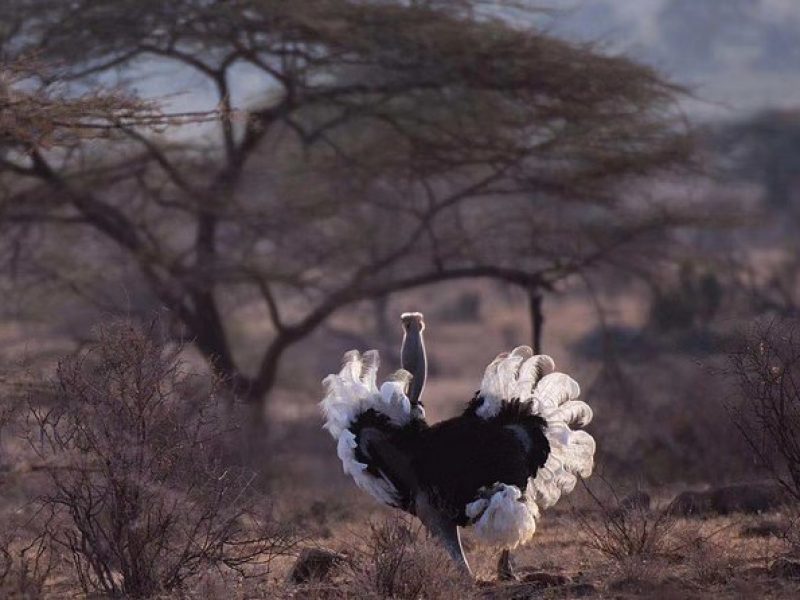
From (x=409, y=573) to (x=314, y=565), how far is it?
3.09 feet

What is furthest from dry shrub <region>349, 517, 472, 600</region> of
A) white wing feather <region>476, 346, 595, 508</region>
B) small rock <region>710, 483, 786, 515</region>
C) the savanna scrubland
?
small rock <region>710, 483, 786, 515</region>

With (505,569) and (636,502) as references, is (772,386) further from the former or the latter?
(505,569)

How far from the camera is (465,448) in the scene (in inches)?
313

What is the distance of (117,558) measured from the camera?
787 centimetres

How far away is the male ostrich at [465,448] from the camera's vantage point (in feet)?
25.8

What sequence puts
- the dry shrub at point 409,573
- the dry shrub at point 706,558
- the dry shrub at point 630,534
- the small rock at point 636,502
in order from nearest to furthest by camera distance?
the dry shrub at point 409,573, the dry shrub at point 706,558, the dry shrub at point 630,534, the small rock at point 636,502

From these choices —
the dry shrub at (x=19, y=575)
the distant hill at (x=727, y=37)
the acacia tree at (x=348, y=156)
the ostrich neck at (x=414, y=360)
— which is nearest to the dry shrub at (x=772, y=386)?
the ostrich neck at (x=414, y=360)

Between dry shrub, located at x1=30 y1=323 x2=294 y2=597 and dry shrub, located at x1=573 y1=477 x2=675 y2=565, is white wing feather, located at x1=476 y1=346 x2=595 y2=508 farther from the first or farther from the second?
dry shrub, located at x1=30 y1=323 x2=294 y2=597

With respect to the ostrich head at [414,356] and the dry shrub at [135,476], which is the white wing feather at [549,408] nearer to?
the ostrich head at [414,356]

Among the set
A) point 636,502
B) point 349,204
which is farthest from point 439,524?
point 349,204

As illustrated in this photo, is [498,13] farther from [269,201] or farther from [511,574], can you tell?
[511,574]

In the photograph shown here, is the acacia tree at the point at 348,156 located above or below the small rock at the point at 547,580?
below

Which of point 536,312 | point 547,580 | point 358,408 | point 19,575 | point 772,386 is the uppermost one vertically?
point 358,408

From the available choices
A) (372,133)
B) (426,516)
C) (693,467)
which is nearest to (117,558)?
(426,516)
